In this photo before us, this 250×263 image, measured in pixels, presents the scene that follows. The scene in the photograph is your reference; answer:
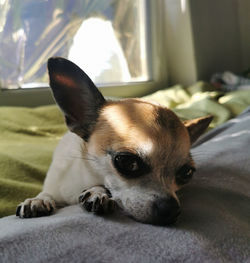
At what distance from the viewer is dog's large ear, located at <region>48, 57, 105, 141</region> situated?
1092mm

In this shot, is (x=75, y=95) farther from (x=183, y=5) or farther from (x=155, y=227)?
(x=183, y=5)

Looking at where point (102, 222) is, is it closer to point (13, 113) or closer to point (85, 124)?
point (85, 124)

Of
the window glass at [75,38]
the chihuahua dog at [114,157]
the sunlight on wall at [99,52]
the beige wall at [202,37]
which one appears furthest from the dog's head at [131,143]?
the beige wall at [202,37]

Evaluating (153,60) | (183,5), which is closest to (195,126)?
(153,60)

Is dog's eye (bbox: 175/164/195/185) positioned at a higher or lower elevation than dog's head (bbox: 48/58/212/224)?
lower

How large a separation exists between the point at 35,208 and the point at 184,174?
470 mm

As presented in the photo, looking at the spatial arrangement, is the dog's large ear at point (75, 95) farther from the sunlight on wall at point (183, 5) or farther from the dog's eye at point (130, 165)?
the sunlight on wall at point (183, 5)

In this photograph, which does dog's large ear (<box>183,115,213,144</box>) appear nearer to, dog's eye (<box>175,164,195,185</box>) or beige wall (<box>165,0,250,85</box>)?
dog's eye (<box>175,164,195,185</box>)

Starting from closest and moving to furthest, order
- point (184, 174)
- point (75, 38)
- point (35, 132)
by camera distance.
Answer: point (184, 174) → point (35, 132) → point (75, 38)

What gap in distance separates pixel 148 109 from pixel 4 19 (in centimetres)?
149

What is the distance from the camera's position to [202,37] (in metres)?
3.20

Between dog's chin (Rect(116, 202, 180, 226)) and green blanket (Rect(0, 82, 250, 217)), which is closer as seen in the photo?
dog's chin (Rect(116, 202, 180, 226))

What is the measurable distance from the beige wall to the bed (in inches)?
73.2

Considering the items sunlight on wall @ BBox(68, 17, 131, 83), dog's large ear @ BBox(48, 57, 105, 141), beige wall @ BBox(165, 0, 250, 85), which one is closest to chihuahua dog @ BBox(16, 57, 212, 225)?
dog's large ear @ BBox(48, 57, 105, 141)
